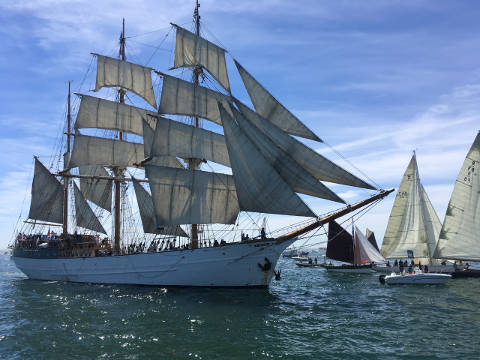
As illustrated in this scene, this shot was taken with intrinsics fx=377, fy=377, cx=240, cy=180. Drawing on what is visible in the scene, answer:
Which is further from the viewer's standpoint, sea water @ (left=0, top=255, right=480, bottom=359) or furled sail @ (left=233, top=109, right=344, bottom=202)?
furled sail @ (left=233, top=109, right=344, bottom=202)

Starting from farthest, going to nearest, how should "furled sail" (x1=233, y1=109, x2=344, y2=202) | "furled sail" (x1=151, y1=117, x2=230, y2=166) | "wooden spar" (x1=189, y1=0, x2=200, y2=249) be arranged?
"furled sail" (x1=151, y1=117, x2=230, y2=166) → "wooden spar" (x1=189, y1=0, x2=200, y2=249) → "furled sail" (x1=233, y1=109, x2=344, y2=202)

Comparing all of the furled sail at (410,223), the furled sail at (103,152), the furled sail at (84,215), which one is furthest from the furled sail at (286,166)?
the furled sail at (84,215)

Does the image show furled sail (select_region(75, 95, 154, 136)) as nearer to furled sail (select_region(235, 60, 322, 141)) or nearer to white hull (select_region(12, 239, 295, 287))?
white hull (select_region(12, 239, 295, 287))

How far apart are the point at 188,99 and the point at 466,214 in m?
30.2

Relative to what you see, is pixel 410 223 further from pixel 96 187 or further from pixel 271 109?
pixel 96 187

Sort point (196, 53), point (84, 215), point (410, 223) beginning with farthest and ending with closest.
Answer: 1. point (84, 215)
2. point (410, 223)
3. point (196, 53)

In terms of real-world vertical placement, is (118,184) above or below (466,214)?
above

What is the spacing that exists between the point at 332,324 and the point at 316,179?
10.8m

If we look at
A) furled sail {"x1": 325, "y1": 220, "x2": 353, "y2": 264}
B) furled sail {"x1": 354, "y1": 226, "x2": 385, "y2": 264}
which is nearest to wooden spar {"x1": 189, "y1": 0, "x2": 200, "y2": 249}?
furled sail {"x1": 325, "y1": 220, "x2": 353, "y2": 264}

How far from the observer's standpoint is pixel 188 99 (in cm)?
3750

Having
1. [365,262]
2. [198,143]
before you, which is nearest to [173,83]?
[198,143]

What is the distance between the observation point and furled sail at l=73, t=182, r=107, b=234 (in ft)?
158

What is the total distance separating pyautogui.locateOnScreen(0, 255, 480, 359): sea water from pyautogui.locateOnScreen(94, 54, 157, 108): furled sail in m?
27.3

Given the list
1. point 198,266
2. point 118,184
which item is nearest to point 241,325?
point 198,266
